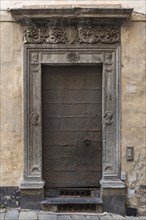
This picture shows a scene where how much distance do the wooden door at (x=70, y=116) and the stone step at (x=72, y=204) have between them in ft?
1.07

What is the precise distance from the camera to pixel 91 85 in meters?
7.86

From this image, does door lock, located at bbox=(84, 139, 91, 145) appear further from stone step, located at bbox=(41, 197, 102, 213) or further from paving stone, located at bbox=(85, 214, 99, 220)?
→ paving stone, located at bbox=(85, 214, 99, 220)

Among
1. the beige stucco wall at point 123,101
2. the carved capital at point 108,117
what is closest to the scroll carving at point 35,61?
the beige stucco wall at point 123,101

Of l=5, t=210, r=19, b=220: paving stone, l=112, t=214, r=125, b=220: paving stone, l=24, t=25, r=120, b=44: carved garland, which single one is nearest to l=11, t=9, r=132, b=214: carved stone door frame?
l=24, t=25, r=120, b=44: carved garland

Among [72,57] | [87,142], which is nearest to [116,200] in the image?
[87,142]

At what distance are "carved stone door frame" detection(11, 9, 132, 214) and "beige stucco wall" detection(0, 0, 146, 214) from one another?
0.37 feet

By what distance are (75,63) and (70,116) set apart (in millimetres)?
930

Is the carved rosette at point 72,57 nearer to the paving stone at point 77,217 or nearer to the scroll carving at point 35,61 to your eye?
the scroll carving at point 35,61

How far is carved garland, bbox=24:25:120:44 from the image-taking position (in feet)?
24.8

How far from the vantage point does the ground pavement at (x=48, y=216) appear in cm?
734

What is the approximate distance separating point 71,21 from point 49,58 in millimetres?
719

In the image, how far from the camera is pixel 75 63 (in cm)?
766

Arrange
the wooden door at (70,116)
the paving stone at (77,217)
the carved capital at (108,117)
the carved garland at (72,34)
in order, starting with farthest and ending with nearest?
the wooden door at (70,116) < the carved capital at (108,117) < the carved garland at (72,34) < the paving stone at (77,217)

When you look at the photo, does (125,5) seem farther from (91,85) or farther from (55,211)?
(55,211)
